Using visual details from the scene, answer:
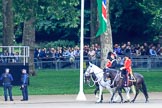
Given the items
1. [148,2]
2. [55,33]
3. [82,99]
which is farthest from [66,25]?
[82,99]

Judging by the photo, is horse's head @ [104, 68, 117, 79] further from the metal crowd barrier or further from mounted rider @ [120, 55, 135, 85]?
the metal crowd barrier

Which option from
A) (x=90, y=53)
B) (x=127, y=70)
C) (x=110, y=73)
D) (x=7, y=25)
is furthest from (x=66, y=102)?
(x=90, y=53)

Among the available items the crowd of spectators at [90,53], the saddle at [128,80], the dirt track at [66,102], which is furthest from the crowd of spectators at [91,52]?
the saddle at [128,80]

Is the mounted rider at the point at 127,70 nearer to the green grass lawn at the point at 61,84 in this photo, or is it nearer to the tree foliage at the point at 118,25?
the green grass lawn at the point at 61,84

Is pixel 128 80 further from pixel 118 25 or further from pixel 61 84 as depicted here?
→ pixel 118 25

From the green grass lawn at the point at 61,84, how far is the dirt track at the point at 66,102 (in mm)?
2568

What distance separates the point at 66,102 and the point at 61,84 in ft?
36.6

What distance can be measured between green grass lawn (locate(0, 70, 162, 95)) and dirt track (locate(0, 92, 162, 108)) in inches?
101

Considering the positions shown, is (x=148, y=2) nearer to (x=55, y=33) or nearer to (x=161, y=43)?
(x=161, y=43)

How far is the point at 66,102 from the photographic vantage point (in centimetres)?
4225

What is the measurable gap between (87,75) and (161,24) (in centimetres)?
2482

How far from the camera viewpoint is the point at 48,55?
69000 mm

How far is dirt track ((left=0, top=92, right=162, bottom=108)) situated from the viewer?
39.9 metres

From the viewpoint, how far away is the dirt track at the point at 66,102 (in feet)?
131
